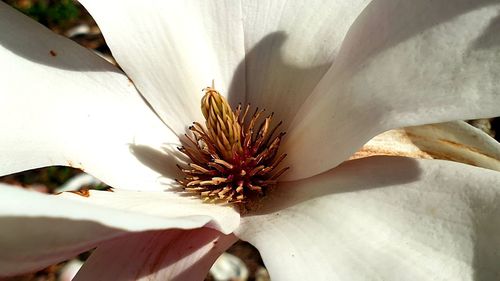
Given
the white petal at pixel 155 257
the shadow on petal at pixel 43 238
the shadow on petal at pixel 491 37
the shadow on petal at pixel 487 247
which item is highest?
the shadow on petal at pixel 491 37

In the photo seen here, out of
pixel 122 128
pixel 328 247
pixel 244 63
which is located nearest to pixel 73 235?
pixel 328 247

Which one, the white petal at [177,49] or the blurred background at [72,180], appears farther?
the blurred background at [72,180]

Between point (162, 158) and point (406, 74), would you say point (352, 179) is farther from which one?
point (162, 158)

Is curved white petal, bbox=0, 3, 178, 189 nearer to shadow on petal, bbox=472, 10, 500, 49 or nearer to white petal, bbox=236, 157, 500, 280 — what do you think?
white petal, bbox=236, 157, 500, 280

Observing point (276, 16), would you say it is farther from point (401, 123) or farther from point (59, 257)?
point (59, 257)

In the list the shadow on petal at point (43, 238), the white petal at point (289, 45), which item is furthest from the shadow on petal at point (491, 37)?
the shadow on petal at point (43, 238)

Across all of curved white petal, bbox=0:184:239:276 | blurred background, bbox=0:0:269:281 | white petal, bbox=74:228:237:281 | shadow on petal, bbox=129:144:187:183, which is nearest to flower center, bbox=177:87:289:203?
shadow on petal, bbox=129:144:187:183

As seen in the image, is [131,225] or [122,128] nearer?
[131,225]

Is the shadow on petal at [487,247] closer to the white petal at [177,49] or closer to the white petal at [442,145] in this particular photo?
the white petal at [442,145]

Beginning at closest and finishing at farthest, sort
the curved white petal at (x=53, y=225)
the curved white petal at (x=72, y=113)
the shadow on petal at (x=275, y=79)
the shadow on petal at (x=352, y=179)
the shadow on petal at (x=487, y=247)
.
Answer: the curved white petal at (x=53, y=225) < the shadow on petal at (x=487, y=247) < the shadow on petal at (x=352, y=179) < the curved white petal at (x=72, y=113) < the shadow on petal at (x=275, y=79)
